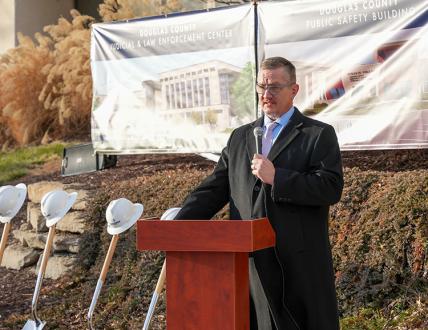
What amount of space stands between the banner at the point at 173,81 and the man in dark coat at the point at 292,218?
430 cm

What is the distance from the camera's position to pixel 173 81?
9219mm

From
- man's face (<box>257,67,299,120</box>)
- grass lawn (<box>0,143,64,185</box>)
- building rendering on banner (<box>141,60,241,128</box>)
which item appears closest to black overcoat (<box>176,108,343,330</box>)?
man's face (<box>257,67,299,120</box>)

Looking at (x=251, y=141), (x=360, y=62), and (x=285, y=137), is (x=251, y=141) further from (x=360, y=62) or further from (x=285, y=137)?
(x=360, y=62)

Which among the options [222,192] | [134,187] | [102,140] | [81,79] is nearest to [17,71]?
[81,79]

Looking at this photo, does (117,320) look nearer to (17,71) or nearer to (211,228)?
(211,228)

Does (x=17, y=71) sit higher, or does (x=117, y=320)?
(x=17, y=71)

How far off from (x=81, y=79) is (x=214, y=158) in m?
4.35

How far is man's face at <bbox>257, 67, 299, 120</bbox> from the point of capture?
4.23 meters

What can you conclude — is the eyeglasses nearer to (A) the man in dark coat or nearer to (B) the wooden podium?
(A) the man in dark coat

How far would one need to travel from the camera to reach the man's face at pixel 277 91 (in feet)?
13.9

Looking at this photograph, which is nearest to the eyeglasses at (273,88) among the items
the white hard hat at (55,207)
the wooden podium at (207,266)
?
the wooden podium at (207,266)

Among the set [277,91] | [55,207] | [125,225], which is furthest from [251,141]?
[55,207]

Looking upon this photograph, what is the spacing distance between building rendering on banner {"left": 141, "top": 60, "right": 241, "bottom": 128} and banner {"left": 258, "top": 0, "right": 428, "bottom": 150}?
61 cm

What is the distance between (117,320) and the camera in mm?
7586
